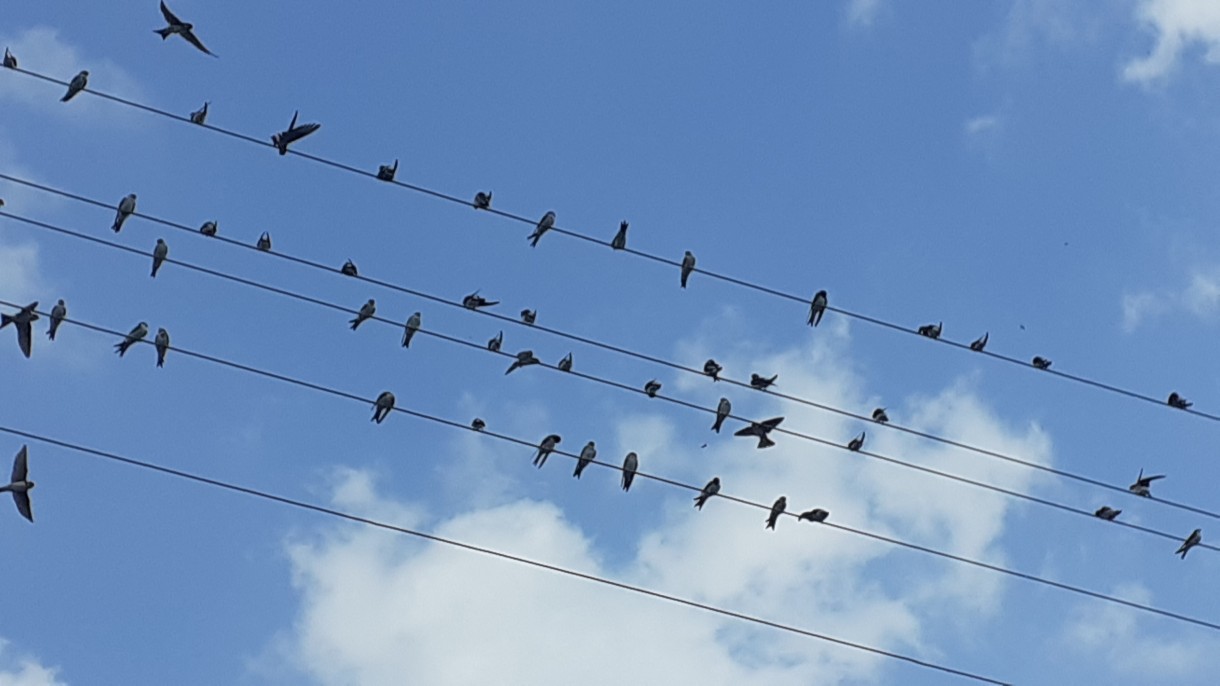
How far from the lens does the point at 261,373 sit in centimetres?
1441

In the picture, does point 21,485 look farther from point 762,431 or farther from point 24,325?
point 762,431

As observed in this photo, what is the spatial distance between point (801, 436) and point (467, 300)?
6.09 m

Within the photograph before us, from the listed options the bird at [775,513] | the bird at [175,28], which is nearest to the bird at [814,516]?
the bird at [775,513]

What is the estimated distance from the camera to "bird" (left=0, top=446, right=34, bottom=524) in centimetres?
1727

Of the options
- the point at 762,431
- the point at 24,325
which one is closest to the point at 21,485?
the point at 24,325

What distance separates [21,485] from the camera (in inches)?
692

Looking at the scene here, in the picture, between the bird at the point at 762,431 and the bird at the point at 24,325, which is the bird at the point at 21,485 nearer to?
the bird at the point at 24,325

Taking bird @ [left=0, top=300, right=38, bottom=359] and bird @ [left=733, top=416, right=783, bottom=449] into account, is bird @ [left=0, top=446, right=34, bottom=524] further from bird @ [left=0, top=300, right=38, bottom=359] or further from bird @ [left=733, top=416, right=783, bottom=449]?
bird @ [left=733, top=416, right=783, bottom=449]

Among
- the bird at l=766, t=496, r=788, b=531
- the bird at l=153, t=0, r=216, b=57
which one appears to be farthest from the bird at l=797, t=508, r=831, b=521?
the bird at l=153, t=0, r=216, b=57

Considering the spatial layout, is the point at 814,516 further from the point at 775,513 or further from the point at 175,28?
the point at 175,28

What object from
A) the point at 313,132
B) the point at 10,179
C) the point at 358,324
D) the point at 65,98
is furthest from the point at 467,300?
the point at 10,179

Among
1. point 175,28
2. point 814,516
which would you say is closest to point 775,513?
point 814,516

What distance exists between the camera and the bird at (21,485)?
680 inches

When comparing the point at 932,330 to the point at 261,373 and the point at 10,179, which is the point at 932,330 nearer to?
the point at 261,373
